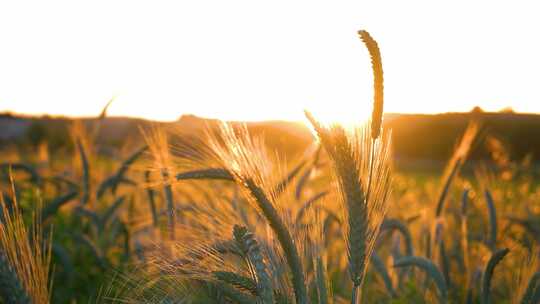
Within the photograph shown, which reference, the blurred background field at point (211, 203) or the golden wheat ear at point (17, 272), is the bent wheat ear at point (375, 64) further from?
the golden wheat ear at point (17, 272)

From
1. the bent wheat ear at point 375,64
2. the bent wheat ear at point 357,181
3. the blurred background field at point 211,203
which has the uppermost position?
the bent wheat ear at point 375,64

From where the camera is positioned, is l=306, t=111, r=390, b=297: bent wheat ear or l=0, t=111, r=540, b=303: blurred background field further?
l=0, t=111, r=540, b=303: blurred background field

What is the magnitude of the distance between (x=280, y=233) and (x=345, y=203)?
0.72 feet

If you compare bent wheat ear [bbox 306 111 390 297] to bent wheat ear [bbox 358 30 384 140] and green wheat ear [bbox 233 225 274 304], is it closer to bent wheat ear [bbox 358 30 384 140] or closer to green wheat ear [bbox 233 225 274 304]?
bent wheat ear [bbox 358 30 384 140]

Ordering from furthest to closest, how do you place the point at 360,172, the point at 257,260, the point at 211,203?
1. the point at 211,203
2. the point at 360,172
3. the point at 257,260

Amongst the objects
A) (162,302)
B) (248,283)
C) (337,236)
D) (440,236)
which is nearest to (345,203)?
(248,283)

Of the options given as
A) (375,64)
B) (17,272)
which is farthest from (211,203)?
(375,64)

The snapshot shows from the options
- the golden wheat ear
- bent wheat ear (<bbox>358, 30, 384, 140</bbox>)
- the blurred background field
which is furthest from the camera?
the blurred background field

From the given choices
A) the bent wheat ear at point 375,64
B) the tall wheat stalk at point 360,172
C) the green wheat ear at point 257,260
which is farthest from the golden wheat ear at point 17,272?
the bent wheat ear at point 375,64

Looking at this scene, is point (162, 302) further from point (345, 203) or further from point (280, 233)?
point (345, 203)

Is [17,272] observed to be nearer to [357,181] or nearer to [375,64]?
[357,181]

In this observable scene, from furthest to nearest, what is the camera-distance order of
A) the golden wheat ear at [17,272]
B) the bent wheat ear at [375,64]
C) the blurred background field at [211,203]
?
the blurred background field at [211,203]
the bent wheat ear at [375,64]
the golden wheat ear at [17,272]

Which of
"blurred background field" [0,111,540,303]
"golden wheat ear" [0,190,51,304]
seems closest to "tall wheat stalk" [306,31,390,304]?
"blurred background field" [0,111,540,303]

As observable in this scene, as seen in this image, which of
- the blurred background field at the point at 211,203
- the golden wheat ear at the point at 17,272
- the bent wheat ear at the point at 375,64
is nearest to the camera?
the golden wheat ear at the point at 17,272
